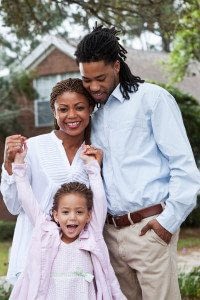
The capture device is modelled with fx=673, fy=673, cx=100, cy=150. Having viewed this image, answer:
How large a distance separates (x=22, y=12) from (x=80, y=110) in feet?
16.4

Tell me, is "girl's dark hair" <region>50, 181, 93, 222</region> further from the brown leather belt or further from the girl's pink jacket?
the brown leather belt

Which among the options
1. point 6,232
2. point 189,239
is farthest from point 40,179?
point 6,232

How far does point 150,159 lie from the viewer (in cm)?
397

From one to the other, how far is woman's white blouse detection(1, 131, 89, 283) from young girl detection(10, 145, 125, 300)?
0.09 metres

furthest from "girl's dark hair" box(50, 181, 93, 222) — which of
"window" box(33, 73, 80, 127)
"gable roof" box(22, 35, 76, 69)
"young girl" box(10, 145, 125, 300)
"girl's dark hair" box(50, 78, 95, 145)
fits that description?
"gable roof" box(22, 35, 76, 69)

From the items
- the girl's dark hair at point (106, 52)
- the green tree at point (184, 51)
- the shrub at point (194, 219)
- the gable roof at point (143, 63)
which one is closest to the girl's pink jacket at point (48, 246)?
the girl's dark hair at point (106, 52)

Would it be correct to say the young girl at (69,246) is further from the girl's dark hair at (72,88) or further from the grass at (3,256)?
the grass at (3,256)

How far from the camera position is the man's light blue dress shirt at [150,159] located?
12.8 ft

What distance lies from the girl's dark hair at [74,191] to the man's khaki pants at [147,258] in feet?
0.95

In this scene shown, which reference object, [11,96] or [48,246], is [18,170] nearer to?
[48,246]

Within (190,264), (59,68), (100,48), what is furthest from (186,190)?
(59,68)

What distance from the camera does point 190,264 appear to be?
39.0 feet

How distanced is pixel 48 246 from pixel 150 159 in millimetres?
783

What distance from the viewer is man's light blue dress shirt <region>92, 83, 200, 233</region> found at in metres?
3.89
